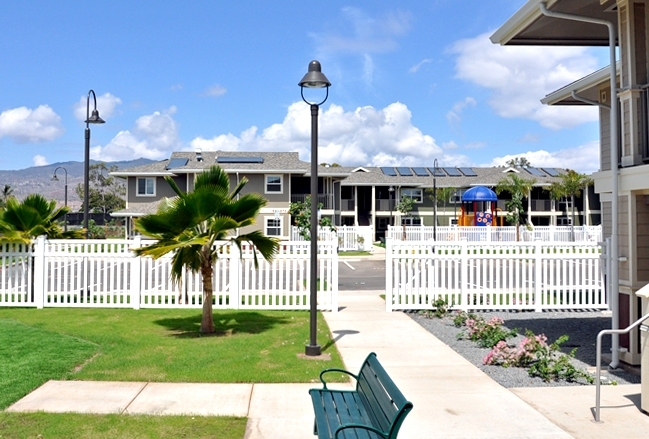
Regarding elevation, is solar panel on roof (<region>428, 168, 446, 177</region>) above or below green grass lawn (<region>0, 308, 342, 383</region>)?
above

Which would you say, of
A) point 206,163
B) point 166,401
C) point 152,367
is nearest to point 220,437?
point 166,401

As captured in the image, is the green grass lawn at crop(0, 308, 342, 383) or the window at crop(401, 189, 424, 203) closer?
the green grass lawn at crop(0, 308, 342, 383)

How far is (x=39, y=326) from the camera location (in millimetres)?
11938

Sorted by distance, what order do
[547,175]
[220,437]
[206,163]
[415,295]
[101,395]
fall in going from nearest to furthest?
[220,437], [101,395], [415,295], [206,163], [547,175]

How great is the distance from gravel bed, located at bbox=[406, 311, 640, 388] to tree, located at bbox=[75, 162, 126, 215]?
84.6m

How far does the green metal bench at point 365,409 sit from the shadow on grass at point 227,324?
5.71 meters

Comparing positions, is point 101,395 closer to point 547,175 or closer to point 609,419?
point 609,419

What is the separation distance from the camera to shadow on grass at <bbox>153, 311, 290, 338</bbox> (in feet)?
37.9

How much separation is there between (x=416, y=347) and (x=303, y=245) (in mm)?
4844

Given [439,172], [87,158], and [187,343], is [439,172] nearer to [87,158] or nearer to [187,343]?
[87,158]

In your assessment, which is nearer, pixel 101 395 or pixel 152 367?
pixel 101 395

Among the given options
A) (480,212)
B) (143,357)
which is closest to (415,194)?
(480,212)

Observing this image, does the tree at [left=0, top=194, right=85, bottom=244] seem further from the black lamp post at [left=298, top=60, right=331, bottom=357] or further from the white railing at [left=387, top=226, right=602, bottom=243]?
the white railing at [left=387, top=226, right=602, bottom=243]

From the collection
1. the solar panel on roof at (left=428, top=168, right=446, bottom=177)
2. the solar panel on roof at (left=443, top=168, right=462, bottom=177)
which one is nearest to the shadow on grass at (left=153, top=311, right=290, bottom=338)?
the solar panel on roof at (left=428, top=168, right=446, bottom=177)
